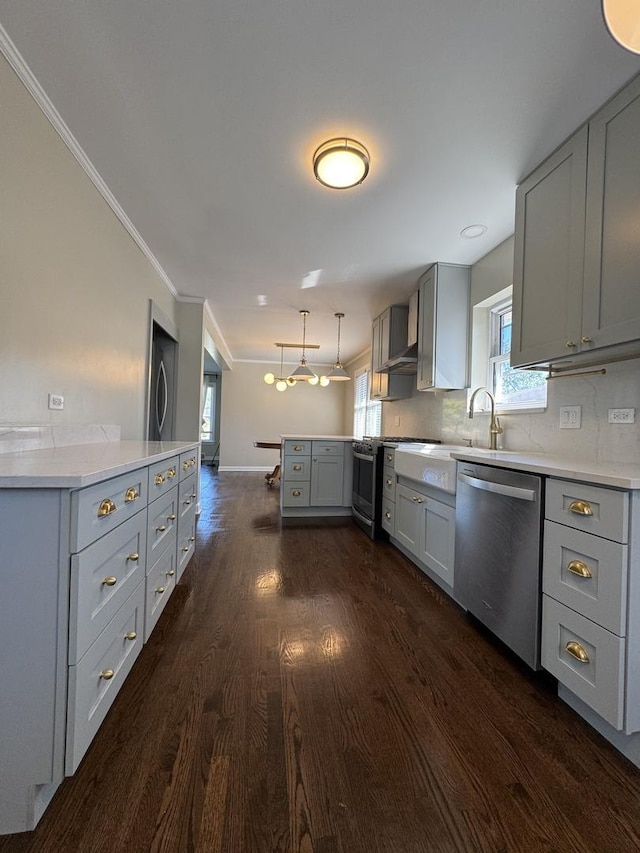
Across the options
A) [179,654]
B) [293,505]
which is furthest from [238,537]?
[179,654]

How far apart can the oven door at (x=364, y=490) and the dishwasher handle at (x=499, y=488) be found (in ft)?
5.24

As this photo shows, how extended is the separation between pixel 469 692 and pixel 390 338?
3.29 meters

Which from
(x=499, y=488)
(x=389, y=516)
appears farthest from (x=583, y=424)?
(x=389, y=516)

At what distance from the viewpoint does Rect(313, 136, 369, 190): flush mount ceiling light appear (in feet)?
6.06

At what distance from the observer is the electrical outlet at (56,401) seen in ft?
6.02

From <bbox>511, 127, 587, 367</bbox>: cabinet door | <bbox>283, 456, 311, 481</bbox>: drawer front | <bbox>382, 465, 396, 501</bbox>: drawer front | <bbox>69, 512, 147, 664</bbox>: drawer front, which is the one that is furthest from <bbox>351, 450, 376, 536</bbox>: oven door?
<bbox>69, 512, 147, 664</bbox>: drawer front

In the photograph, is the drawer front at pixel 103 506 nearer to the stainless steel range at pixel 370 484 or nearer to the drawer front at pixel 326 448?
the stainless steel range at pixel 370 484

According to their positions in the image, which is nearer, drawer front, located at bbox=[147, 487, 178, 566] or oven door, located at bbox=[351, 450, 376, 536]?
drawer front, located at bbox=[147, 487, 178, 566]

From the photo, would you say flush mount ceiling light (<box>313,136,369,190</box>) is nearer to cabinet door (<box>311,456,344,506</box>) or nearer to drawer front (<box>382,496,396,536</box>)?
drawer front (<box>382,496,396,536</box>)

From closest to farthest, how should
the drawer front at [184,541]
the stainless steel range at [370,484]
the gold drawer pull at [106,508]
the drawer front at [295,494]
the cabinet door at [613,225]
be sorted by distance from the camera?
the gold drawer pull at [106,508], the cabinet door at [613,225], the drawer front at [184,541], the stainless steel range at [370,484], the drawer front at [295,494]

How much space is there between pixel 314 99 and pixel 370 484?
116 inches

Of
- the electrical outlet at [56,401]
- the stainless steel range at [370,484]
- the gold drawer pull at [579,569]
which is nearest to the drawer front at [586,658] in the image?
the gold drawer pull at [579,569]

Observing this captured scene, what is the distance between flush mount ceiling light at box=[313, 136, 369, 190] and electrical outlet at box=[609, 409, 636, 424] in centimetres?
176

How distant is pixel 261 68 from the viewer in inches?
58.1
